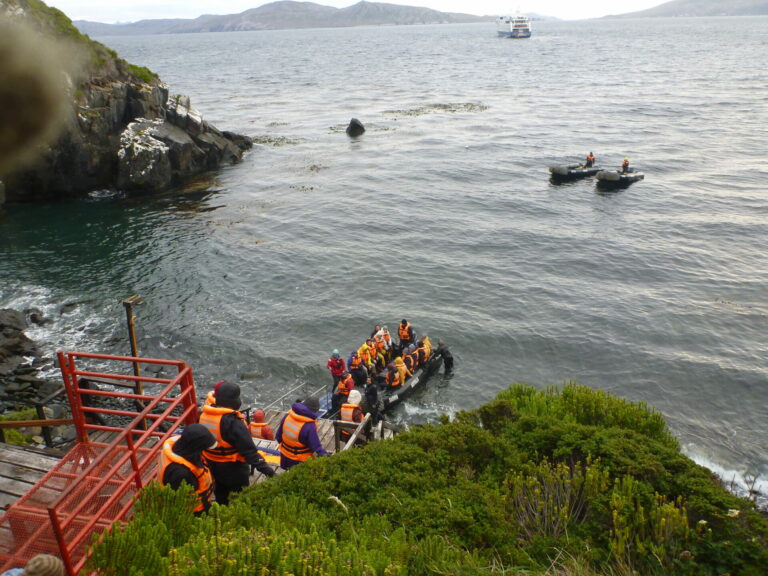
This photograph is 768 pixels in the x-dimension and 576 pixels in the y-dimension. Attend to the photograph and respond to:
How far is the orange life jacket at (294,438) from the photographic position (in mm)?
9250

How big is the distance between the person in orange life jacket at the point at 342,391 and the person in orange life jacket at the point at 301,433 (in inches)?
307

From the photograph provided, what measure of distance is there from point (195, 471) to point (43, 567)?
2.27 meters

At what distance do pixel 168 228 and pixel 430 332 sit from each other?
18625 mm

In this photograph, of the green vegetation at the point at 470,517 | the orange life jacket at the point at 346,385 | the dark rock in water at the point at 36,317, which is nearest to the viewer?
the green vegetation at the point at 470,517

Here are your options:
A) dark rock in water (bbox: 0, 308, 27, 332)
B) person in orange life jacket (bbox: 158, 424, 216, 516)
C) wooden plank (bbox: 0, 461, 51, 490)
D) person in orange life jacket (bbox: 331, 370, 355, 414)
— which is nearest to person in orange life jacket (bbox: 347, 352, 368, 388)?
person in orange life jacket (bbox: 331, 370, 355, 414)

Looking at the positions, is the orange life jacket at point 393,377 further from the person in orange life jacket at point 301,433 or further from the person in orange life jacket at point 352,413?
the person in orange life jacket at point 301,433

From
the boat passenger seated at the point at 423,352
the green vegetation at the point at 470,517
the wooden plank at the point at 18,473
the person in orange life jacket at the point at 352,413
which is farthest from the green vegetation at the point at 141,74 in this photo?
the green vegetation at the point at 470,517

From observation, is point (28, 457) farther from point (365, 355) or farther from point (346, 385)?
point (365, 355)

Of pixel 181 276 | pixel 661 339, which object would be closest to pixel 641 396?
pixel 661 339

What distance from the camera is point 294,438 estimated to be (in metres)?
9.30

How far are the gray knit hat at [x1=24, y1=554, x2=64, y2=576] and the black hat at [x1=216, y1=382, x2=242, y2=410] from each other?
3.29 m

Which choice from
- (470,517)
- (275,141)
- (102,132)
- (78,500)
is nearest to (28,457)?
(78,500)

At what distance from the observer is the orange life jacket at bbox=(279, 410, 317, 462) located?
9.25 meters

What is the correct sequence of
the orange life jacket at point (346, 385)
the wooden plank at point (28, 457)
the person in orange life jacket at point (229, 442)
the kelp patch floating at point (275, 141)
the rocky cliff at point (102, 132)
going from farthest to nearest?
the kelp patch floating at point (275, 141), the rocky cliff at point (102, 132), the orange life jacket at point (346, 385), the wooden plank at point (28, 457), the person in orange life jacket at point (229, 442)
